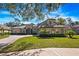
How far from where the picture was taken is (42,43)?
3729mm

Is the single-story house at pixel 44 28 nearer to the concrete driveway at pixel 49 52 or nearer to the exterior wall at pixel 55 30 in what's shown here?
the exterior wall at pixel 55 30

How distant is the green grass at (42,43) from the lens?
370 cm

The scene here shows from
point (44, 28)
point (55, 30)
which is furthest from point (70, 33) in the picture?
point (44, 28)

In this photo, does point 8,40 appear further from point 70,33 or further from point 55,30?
point 70,33

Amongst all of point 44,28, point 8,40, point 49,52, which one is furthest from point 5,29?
point 49,52

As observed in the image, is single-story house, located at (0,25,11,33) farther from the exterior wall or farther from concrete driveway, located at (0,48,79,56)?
the exterior wall

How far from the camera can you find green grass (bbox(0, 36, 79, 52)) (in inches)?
146

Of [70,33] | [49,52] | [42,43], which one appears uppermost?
[70,33]

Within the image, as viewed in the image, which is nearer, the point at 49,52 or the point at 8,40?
the point at 49,52

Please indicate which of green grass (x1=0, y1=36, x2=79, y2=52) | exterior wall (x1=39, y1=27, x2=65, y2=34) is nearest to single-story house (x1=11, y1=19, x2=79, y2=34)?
exterior wall (x1=39, y1=27, x2=65, y2=34)

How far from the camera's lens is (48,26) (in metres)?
3.77

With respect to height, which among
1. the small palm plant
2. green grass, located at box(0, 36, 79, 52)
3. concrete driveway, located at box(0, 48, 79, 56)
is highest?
the small palm plant

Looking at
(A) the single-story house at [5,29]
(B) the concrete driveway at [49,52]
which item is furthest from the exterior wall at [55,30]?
(A) the single-story house at [5,29]

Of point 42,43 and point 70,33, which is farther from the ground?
point 70,33
